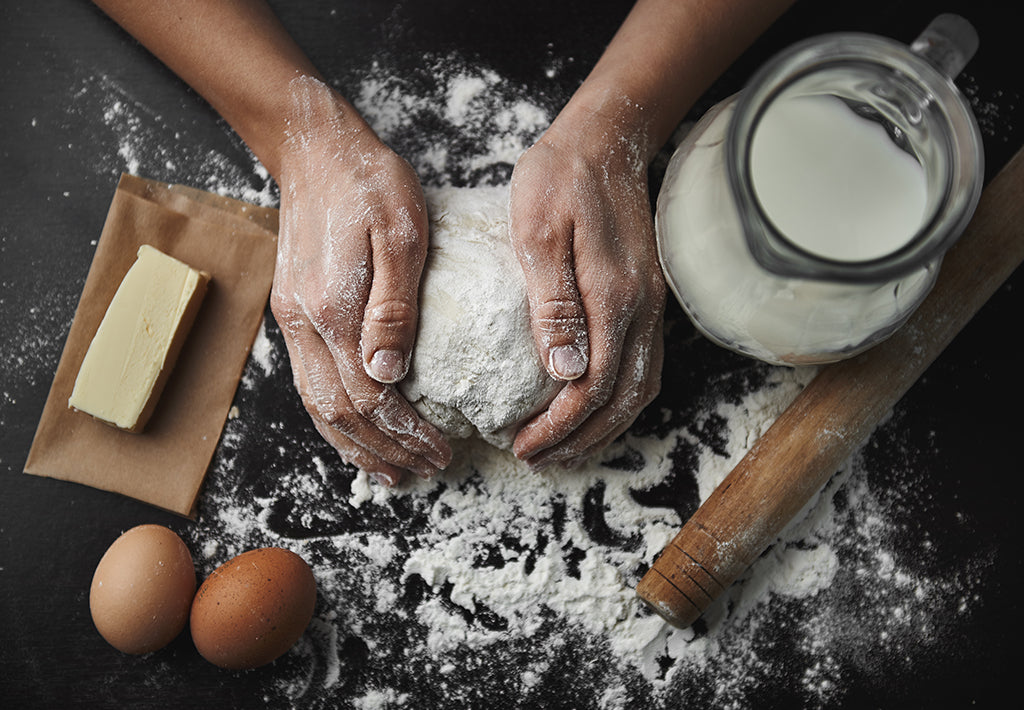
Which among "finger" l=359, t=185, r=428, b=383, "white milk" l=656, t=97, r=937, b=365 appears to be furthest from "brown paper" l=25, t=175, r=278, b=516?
"white milk" l=656, t=97, r=937, b=365

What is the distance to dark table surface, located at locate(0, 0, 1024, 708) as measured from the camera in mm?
1077

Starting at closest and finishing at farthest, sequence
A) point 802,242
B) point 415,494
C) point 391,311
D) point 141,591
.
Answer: point 802,242 < point 391,311 < point 141,591 < point 415,494

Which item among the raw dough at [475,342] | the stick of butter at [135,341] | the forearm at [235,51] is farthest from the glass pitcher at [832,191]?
the stick of butter at [135,341]

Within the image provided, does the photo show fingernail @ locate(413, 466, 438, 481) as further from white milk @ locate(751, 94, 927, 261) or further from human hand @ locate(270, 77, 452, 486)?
white milk @ locate(751, 94, 927, 261)

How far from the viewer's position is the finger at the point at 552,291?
34.8 inches

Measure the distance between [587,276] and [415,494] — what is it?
430 mm

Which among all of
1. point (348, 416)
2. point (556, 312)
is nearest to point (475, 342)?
point (556, 312)

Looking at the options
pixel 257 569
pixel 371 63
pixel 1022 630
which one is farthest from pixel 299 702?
pixel 1022 630

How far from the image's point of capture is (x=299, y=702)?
1076 mm

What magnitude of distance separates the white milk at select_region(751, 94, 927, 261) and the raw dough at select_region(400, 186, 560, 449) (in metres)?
0.32

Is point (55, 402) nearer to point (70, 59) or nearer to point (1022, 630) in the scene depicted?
point (70, 59)

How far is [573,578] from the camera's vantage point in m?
1.07

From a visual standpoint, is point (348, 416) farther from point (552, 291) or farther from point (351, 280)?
point (552, 291)

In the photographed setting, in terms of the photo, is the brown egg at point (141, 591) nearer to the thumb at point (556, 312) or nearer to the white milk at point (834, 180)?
the thumb at point (556, 312)
